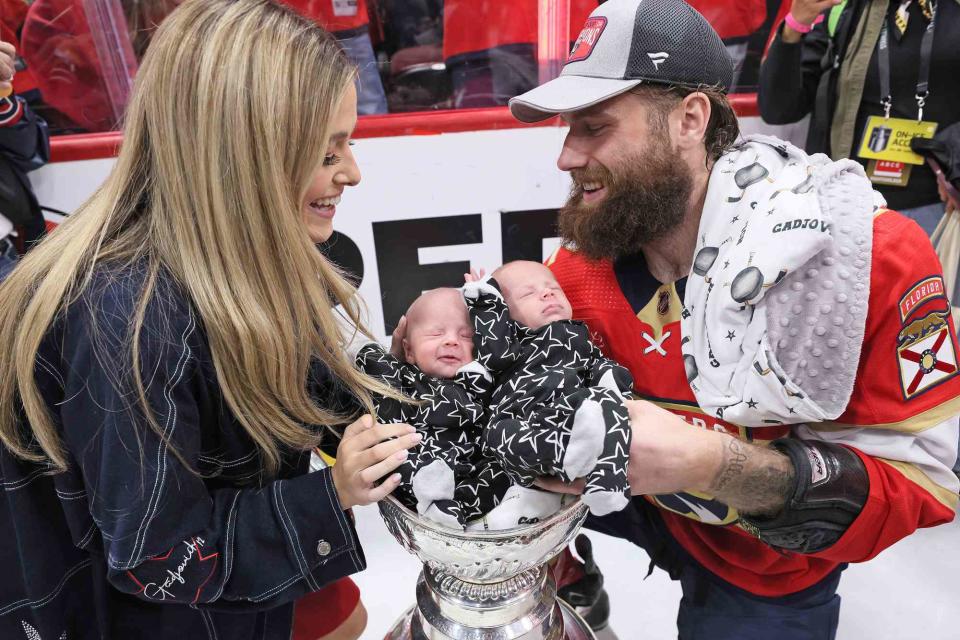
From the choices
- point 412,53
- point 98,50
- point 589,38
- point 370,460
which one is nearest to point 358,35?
point 412,53

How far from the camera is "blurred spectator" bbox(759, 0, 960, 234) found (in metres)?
2.29

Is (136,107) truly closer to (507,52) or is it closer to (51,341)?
(51,341)

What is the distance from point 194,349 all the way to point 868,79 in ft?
8.00

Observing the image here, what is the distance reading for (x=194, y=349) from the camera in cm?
112

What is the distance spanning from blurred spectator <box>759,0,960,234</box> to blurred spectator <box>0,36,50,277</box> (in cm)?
267

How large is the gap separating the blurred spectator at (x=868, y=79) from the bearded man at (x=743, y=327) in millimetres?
1221

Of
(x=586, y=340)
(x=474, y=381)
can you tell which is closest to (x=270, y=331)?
(x=474, y=381)

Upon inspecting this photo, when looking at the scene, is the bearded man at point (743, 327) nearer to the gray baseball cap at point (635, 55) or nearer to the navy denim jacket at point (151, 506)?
the gray baseball cap at point (635, 55)

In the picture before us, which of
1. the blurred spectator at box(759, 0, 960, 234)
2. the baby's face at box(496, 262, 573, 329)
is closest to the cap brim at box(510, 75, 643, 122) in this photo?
the baby's face at box(496, 262, 573, 329)

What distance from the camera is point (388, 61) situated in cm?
282

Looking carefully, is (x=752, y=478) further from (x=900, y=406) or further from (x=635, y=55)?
(x=635, y=55)

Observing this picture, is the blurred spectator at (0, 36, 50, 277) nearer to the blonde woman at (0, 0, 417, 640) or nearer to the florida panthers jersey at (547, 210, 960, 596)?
the blonde woman at (0, 0, 417, 640)

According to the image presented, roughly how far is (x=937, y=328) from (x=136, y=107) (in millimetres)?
1470

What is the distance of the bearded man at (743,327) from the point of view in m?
1.22
